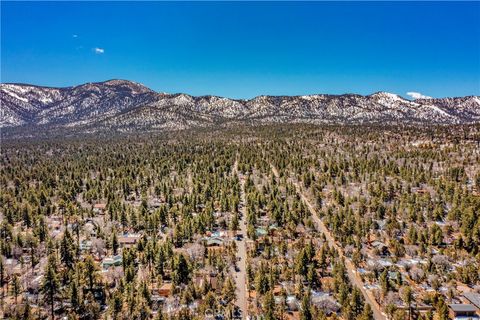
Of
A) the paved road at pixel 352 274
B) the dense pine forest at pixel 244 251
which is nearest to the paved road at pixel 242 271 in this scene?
the dense pine forest at pixel 244 251

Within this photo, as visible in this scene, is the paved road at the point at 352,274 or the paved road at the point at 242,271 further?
the paved road at the point at 242,271

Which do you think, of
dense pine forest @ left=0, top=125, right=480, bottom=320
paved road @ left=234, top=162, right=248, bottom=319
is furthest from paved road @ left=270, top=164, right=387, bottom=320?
paved road @ left=234, top=162, right=248, bottom=319

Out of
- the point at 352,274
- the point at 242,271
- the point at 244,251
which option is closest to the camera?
the point at 352,274

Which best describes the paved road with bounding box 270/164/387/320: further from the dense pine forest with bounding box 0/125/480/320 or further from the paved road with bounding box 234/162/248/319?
the paved road with bounding box 234/162/248/319

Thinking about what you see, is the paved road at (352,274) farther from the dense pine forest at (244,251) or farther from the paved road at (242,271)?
the paved road at (242,271)

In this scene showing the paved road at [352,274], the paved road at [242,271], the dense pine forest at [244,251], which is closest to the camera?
the paved road at [352,274]

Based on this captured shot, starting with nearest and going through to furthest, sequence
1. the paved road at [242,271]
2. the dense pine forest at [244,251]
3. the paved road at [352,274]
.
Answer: the paved road at [352,274], the dense pine forest at [244,251], the paved road at [242,271]

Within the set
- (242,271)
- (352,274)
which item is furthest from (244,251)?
(352,274)

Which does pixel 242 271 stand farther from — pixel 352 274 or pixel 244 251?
pixel 352 274
